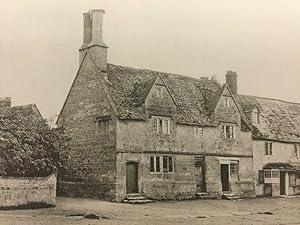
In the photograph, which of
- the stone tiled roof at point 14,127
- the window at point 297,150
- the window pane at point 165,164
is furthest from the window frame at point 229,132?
the stone tiled roof at point 14,127

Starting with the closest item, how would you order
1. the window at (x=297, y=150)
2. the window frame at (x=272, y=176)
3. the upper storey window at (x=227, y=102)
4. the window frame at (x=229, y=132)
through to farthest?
the window frame at (x=229, y=132) → the upper storey window at (x=227, y=102) → the window frame at (x=272, y=176) → the window at (x=297, y=150)

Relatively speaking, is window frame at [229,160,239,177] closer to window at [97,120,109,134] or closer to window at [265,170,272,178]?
window at [265,170,272,178]

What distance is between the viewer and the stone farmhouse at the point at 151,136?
73.8 feet

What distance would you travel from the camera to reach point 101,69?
23.4 metres

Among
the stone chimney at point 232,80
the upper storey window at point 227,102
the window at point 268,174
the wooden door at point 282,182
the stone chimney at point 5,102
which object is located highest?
the stone chimney at point 232,80

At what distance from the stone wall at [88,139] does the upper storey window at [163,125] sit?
2.39 meters

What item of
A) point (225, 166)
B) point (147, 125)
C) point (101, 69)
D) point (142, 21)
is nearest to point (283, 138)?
point (225, 166)

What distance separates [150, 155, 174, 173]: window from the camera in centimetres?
2320

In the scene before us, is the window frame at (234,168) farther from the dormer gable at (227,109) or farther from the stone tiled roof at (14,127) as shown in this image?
the stone tiled roof at (14,127)

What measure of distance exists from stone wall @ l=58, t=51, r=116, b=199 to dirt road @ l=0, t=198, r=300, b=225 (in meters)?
1.90

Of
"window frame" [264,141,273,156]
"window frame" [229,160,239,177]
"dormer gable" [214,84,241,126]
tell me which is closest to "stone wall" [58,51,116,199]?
"dormer gable" [214,84,241,126]

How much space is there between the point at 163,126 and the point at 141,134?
4.75 feet

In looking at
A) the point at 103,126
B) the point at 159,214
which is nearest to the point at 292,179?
the point at 103,126

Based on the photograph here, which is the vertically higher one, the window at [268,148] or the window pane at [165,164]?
the window at [268,148]
